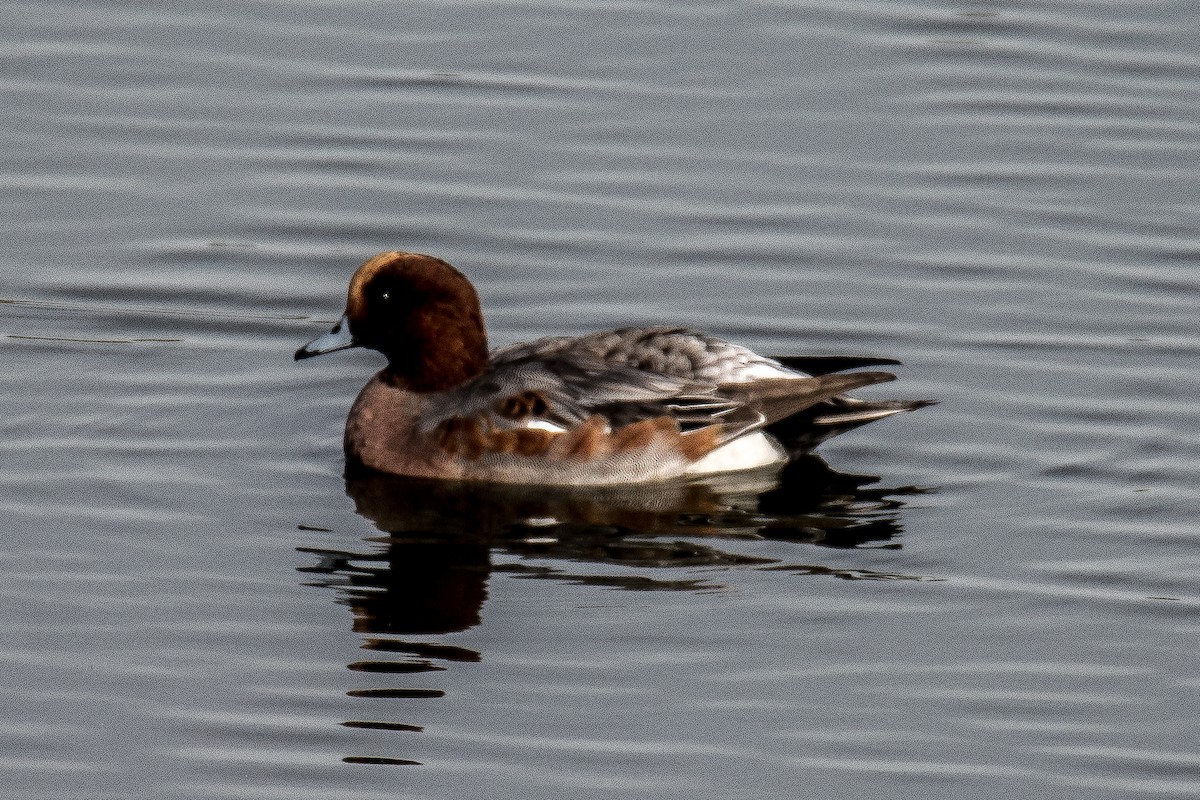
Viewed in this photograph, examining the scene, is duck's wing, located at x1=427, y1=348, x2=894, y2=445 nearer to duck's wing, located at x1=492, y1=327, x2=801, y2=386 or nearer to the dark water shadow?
duck's wing, located at x1=492, y1=327, x2=801, y2=386

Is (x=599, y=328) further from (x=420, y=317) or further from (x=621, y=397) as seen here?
(x=621, y=397)

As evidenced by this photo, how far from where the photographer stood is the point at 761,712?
827 centimetres

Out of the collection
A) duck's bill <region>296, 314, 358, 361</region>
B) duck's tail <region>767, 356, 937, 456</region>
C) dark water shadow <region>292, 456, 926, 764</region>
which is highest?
duck's bill <region>296, 314, 358, 361</region>

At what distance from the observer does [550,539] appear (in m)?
10.3

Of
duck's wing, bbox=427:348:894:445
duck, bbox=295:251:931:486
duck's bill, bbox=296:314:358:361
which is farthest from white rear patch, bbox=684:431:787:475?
duck's bill, bbox=296:314:358:361

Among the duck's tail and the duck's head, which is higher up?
the duck's head

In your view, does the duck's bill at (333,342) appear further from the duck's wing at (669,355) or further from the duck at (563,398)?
the duck's wing at (669,355)

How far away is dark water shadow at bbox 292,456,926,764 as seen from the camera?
30.2ft

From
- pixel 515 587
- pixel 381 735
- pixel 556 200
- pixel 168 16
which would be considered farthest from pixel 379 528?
pixel 168 16

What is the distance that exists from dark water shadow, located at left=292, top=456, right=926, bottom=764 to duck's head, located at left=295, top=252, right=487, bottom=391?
1.97 feet

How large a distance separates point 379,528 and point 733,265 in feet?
11.8

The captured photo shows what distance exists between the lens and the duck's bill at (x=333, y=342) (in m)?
11.4

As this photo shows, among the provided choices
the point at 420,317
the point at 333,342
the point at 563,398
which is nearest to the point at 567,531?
the point at 563,398

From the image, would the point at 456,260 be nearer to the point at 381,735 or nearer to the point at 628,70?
the point at 628,70
